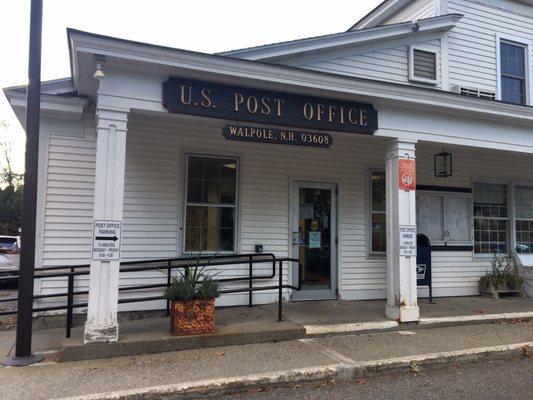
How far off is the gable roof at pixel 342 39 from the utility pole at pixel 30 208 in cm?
311

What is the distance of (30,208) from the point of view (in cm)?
523

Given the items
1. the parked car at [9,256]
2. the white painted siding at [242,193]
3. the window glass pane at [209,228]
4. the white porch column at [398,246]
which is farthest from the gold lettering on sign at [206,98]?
the parked car at [9,256]

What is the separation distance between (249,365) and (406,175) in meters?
3.88

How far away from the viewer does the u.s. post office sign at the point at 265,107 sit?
5.99 metres

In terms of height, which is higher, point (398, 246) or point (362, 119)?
point (362, 119)

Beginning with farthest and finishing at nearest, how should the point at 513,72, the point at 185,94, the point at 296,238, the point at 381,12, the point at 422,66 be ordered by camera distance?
the point at 381,12 < the point at 513,72 < the point at 422,66 < the point at 296,238 < the point at 185,94

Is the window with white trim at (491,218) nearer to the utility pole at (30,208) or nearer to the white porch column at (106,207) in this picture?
the white porch column at (106,207)

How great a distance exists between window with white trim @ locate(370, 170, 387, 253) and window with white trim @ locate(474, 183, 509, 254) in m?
2.47

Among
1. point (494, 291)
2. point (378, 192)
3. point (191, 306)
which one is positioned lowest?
point (494, 291)

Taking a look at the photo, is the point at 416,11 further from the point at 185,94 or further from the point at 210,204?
the point at 185,94

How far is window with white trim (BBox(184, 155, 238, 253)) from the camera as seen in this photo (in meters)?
7.86

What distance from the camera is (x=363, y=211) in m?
9.05

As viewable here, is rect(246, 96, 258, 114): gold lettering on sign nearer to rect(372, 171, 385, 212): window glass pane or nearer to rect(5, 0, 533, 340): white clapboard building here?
rect(5, 0, 533, 340): white clapboard building

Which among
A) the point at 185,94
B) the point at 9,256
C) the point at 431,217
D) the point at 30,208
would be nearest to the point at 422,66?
the point at 431,217
